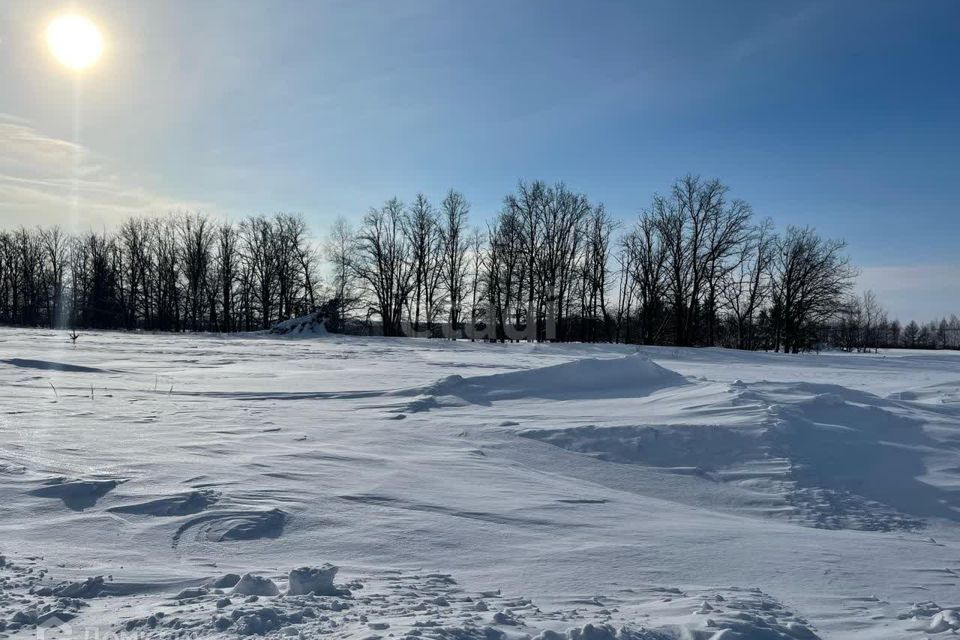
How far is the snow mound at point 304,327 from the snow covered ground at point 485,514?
2138 cm

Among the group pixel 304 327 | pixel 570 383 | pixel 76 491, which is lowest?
pixel 76 491

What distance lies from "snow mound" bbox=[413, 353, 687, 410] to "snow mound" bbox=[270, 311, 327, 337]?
21776 millimetres

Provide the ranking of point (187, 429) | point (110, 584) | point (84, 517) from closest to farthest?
point (110, 584) < point (84, 517) < point (187, 429)

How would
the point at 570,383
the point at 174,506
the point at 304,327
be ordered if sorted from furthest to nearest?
1. the point at 304,327
2. the point at 570,383
3. the point at 174,506

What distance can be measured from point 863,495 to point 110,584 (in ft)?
18.6

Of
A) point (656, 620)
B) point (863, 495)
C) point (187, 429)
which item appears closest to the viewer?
point (656, 620)

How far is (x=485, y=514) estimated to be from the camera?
4.25 metres

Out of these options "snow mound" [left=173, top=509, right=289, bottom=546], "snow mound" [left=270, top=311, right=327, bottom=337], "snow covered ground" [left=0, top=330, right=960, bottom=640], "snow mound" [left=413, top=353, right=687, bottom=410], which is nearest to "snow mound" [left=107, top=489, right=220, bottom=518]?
"snow covered ground" [left=0, top=330, right=960, bottom=640]

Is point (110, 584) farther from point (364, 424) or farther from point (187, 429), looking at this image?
point (364, 424)

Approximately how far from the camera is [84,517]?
3.80m

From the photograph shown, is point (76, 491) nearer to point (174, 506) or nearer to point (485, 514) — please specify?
point (174, 506)

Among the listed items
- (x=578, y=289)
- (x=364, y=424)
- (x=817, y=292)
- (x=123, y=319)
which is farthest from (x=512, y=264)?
(x=123, y=319)

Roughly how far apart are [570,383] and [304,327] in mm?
23531

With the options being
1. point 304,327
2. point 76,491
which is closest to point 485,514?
point 76,491
